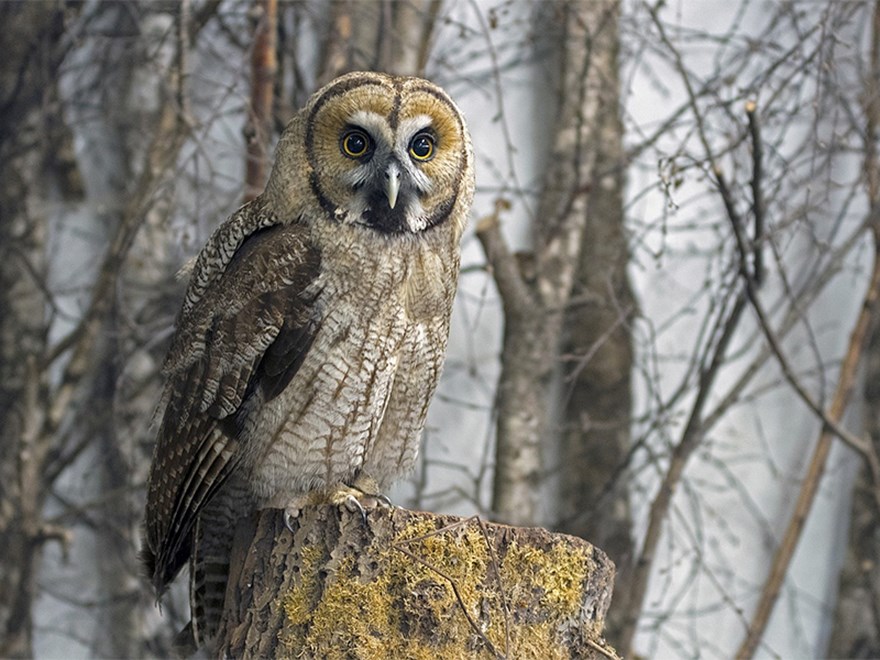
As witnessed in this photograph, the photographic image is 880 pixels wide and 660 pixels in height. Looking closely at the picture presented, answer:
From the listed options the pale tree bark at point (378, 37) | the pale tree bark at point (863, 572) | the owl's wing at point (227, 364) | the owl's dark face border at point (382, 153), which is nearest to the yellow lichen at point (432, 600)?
the owl's wing at point (227, 364)

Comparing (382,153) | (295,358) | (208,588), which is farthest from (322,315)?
(208,588)

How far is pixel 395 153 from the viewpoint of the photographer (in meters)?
2.24

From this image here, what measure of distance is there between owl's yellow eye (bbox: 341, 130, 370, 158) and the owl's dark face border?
1 cm

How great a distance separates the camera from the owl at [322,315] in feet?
7.32

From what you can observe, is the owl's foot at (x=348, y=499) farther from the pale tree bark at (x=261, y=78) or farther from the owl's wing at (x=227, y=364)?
the pale tree bark at (x=261, y=78)

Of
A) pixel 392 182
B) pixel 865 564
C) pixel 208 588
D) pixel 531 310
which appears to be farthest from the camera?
pixel 865 564

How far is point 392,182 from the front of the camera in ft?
7.22

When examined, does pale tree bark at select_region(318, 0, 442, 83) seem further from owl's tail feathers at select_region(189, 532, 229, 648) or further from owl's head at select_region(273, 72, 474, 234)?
owl's tail feathers at select_region(189, 532, 229, 648)

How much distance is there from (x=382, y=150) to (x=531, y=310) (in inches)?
57.8

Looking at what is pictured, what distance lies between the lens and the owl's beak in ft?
7.21

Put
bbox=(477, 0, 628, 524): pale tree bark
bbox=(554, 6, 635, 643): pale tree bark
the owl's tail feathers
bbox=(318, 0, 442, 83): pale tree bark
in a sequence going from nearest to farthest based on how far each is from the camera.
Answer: the owl's tail feathers, bbox=(477, 0, 628, 524): pale tree bark, bbox=(318, 0, 442, 83): pale tree bark, bbox=(554, 6, 635, 643): pale tree bark

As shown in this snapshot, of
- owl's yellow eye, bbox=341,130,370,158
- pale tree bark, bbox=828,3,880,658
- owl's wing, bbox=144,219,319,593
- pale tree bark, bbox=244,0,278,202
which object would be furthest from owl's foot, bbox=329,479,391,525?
pale tree bark, bbox=828,3,880,658

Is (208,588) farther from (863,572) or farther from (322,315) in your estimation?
(863,572)

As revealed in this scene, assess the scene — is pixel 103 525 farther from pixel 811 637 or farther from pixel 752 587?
pixel 811 637
